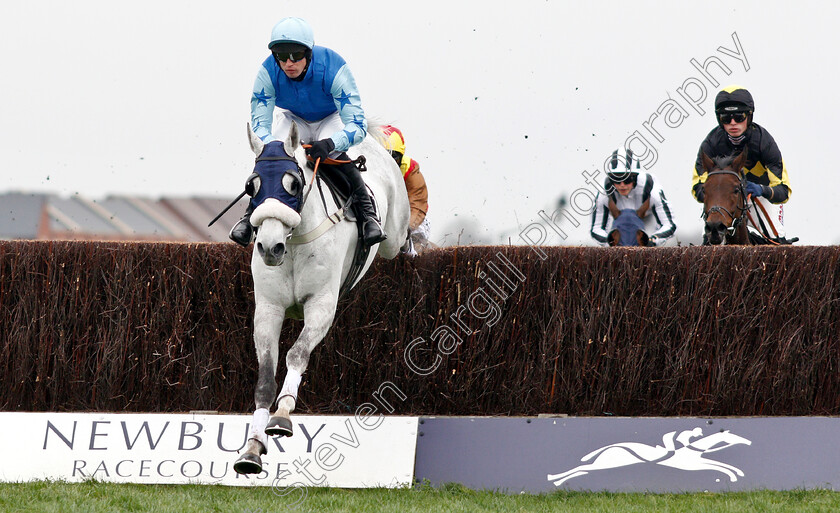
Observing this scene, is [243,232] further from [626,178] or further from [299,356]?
[626,178]

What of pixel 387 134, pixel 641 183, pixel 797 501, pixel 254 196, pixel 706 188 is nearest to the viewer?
pixel 254 196

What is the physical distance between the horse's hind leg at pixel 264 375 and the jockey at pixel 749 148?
419 centimetres

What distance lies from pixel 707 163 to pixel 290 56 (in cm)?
396

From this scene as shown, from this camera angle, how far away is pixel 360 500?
5.19 meters

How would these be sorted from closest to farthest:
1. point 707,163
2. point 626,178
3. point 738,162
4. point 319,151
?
point 319,151
point 738,162
point 707,163
point 626,178

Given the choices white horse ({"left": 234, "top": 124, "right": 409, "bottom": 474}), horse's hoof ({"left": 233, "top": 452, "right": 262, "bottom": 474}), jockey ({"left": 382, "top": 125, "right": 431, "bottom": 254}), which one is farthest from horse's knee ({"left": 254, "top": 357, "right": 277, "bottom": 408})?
jockey ({"left": 382, "top": 125, "right": 431, "bottom": 254})

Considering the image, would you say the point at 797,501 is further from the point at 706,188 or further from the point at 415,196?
the point at 415,196

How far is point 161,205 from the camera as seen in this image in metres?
31.5

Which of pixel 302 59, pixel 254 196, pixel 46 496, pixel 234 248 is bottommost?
pixel 46 496

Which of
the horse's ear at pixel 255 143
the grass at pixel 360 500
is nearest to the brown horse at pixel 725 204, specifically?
the grass at pixel 360 500

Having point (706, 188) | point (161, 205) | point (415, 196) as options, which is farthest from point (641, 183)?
point (161, 205)

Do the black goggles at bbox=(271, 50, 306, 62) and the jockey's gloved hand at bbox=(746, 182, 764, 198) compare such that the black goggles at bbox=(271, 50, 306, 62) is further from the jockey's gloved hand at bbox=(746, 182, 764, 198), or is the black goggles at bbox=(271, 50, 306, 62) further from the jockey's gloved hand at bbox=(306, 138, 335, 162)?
the jockey's gloved hand at bbox=(746, 182, 764, 198)

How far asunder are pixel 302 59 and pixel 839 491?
4.16 m

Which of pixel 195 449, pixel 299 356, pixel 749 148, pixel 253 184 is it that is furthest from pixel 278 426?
pixel 749 148
